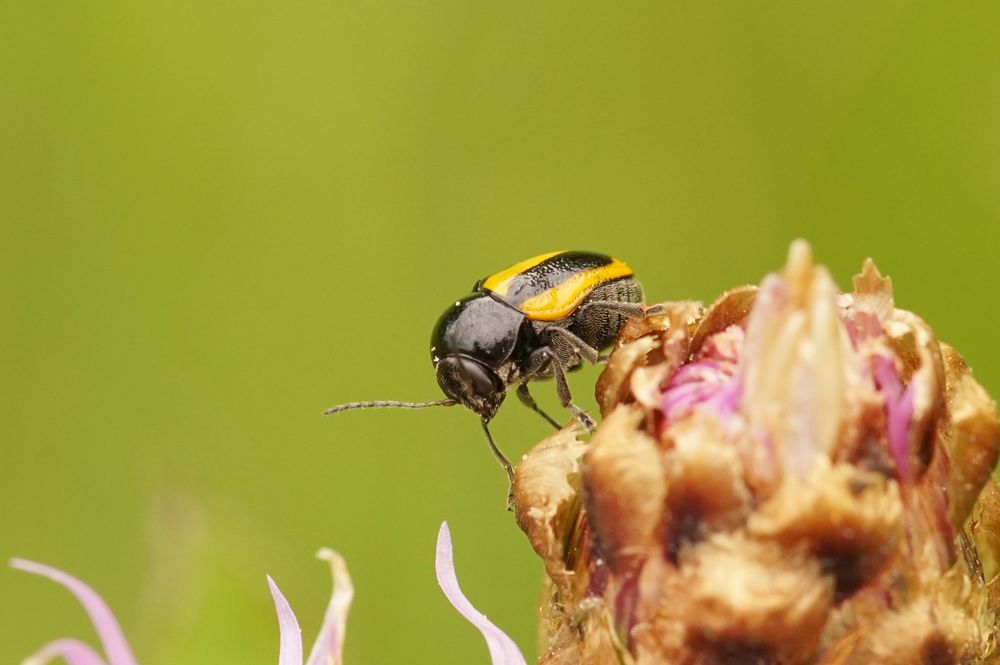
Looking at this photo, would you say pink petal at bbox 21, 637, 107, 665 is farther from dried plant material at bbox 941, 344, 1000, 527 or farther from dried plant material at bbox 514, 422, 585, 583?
dried plant material at bbox 941, 344, 1000, 527

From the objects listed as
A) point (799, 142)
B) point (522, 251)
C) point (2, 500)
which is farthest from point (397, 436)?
point (799, 142)

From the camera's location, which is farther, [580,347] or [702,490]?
[580,347]

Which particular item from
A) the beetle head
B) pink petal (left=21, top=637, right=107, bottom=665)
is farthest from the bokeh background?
pink petal (left=21, top=637, right=107, bottom=665)

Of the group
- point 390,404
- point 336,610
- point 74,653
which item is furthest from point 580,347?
point 74,653

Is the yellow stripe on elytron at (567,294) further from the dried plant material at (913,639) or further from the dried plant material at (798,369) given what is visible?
the dried plant material at (913,639)

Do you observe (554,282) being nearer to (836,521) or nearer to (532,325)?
(532,325)
